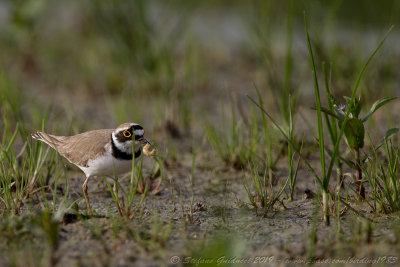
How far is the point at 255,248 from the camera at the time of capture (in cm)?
323

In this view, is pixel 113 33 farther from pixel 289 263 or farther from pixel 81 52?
pixel 289 263

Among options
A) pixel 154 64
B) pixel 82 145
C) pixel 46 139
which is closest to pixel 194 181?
pixel 82 145

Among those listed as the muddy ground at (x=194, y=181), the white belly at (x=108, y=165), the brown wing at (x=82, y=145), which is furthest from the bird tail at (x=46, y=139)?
the white belly at (x=108, y=165)

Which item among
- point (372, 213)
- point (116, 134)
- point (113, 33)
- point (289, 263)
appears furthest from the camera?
point (113, 33)

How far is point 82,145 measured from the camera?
Answer: 4.09 m

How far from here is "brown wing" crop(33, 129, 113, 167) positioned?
3979 mm

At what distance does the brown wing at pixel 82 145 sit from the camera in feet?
13.1

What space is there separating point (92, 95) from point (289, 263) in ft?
13.5

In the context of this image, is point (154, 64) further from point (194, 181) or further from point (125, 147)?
point (125, 147)

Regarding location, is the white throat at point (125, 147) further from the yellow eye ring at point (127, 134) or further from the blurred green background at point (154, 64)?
the blurred green background at point (154, 64)

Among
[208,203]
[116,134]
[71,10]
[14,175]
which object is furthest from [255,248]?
[71,10]

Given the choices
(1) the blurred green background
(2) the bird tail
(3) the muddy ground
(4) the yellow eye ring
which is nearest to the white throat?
(4) the yellow eye ring

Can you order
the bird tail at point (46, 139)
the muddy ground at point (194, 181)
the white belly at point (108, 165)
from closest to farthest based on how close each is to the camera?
the muddy ground at point (194, 181)
the white belly at point (108, 165)
the bird tail at point (46, 139)

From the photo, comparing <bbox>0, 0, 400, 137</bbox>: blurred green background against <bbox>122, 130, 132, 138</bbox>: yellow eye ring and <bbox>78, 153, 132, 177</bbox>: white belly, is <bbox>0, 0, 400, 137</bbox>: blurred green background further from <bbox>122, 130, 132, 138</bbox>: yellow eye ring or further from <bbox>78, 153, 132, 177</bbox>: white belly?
<bbox>122, 130, 132, 138</bbox>: yellow eye ring
